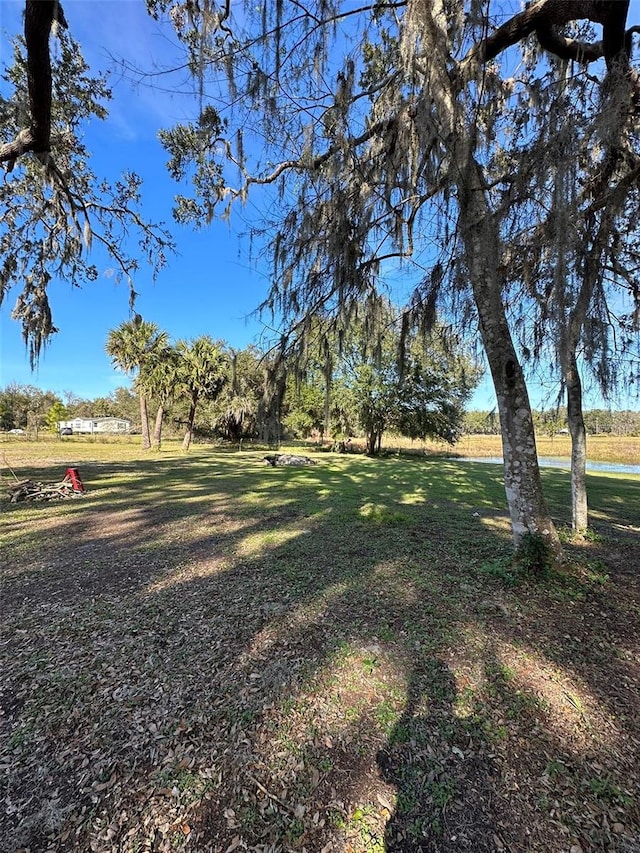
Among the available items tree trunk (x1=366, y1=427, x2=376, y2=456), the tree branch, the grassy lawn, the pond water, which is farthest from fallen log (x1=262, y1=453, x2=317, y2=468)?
the tree branch

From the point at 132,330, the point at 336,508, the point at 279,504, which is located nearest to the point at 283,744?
the point at 336,508

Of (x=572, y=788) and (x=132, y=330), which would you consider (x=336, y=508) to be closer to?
(x=572, y=788)

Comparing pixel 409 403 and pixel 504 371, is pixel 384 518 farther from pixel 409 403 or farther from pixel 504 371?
pixel 409 403

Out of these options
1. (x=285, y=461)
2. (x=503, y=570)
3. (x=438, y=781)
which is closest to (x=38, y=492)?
(x=285, y=461)

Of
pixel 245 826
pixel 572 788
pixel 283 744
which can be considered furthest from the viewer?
pixel 283 744

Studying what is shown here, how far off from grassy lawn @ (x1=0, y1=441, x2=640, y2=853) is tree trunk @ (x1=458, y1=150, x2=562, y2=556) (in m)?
0.58

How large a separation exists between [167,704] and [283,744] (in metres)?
0.72

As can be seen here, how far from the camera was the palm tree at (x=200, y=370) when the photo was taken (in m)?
19.9

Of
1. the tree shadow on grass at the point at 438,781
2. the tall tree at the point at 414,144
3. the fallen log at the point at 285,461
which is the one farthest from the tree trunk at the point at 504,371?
the fallen log at the point at 285,461

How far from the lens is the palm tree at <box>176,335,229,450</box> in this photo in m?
19.9

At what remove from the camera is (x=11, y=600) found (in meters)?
3.28

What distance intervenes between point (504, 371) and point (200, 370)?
18960 millimetres

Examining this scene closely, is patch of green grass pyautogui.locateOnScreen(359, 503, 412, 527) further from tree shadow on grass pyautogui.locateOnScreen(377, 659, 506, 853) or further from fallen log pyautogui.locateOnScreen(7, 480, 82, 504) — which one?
fallen log pyautogui.locateOnScreen(7, 480, 82, 504)

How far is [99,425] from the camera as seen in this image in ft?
227
